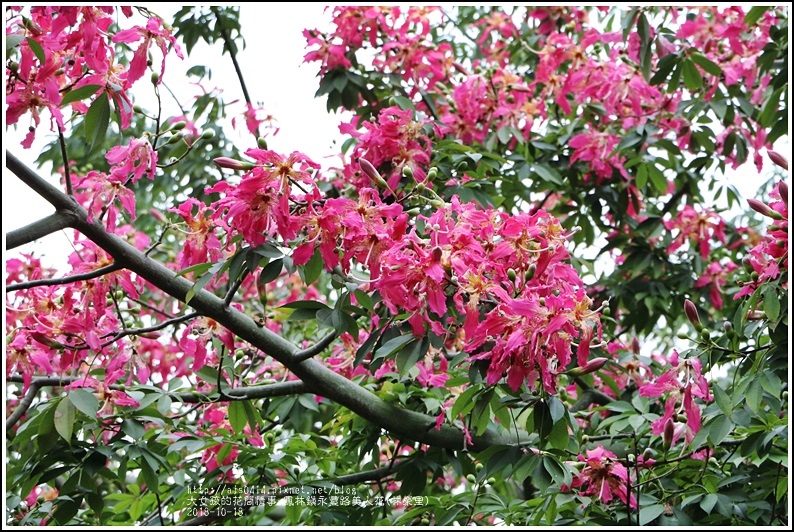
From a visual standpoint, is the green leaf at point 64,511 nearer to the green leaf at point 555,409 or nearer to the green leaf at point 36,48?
the green leaf at point 36,48

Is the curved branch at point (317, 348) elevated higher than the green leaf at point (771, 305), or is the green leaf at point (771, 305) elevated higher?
the curved branch at point (317, 348)

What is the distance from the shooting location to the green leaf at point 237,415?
179 cm

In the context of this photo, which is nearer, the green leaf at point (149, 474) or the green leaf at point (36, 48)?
Answer: the green leaf at point (36, 48)

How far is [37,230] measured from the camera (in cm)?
154

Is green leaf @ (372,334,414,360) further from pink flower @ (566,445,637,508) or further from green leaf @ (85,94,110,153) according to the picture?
green leaf @ (85,94,110,153)

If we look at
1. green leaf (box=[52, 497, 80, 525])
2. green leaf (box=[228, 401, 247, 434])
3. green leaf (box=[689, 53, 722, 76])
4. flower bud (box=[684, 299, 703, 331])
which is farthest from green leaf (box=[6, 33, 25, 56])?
green leaf (box=[689, 53, 722, 76])

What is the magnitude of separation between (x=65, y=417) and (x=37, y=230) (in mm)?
373

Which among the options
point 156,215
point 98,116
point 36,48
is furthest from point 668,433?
point 156,215

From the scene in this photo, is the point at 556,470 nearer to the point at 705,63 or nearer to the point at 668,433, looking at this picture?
the point at 668,433

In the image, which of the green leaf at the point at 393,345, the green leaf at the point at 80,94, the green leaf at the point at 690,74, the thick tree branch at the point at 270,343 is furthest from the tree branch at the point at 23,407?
the green leaf at the point at 690,74

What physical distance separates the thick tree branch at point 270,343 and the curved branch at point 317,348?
21 mm

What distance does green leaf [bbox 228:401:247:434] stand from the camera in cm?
179

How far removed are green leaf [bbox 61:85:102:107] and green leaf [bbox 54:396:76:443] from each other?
23.3 inches

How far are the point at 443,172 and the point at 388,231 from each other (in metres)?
0.63
